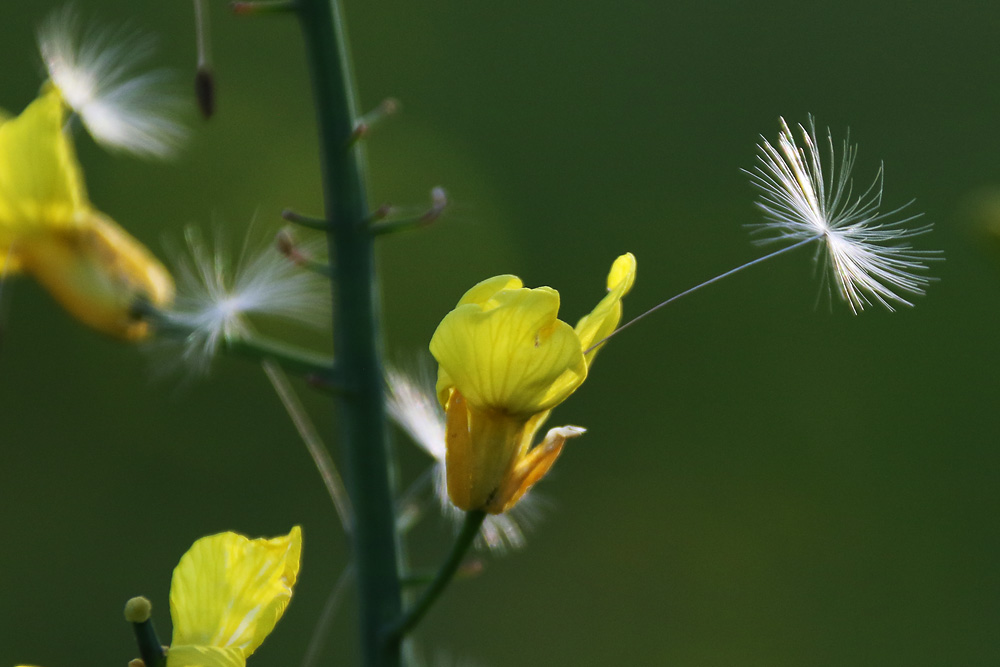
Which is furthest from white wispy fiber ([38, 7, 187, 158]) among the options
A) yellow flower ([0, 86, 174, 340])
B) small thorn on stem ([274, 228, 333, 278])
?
small thorn on stem ([274, 228, 333, 278])

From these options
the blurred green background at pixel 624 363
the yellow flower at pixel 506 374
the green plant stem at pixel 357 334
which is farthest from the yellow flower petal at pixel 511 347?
the blurred green background at pixel 624 363

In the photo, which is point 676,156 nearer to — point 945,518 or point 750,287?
point 750,287

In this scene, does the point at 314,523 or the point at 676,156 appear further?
the point at 676,156

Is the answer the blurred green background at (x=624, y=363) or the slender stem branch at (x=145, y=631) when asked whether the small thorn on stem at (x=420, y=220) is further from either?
the blurred green background at (x=624, y=363)

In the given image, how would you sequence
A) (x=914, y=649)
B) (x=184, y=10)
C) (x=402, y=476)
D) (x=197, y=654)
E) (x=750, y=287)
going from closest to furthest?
1. (x=197, y=654)
2. (x=402, y=476)
3. (x=914, y=649)
4. (x=750, y=287)
5. (x=184, y=10)

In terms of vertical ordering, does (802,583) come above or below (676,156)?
below

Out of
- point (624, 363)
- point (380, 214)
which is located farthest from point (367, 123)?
point (624, 363)

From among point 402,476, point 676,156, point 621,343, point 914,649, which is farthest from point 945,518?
point 402,476

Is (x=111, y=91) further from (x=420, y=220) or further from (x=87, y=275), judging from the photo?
(x=420, y=220)
